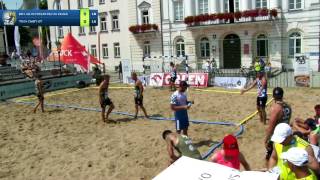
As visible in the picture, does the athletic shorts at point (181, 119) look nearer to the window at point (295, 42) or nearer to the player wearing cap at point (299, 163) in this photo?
the player wearing cap at point (299, 163)

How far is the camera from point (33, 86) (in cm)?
2225

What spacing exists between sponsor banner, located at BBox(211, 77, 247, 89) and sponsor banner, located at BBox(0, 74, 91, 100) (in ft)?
29.0

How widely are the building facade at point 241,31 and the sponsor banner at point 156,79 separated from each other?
32.5 feet

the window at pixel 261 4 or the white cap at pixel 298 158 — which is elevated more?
the window at pixel 261 4

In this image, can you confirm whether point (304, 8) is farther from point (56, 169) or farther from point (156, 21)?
point (56, 169)

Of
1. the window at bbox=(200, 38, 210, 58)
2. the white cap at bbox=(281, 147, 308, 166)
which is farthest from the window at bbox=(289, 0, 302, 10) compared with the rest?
the white cap at bbox=(281, 147, 308, 166)

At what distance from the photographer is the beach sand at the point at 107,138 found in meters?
8.66

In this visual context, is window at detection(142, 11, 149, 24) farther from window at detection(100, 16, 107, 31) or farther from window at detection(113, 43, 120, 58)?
window at detection(100, 16, 107, 31)

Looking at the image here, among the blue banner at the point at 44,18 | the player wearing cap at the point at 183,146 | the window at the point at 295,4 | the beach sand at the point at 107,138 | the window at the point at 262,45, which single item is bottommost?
the beach sand at the point at 107,138

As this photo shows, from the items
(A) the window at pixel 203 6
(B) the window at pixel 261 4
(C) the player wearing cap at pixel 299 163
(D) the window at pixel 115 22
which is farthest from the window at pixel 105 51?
(C) the player wearing cap at pixel 299 163

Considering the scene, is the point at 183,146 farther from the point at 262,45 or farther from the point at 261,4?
the point at 261,4

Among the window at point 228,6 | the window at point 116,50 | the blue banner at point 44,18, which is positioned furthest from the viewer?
the window at point 116,50

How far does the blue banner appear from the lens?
22.1m

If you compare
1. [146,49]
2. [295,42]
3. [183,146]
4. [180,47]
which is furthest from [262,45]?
[183,146]
